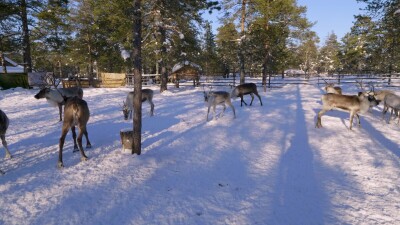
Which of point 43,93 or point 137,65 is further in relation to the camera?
point 43,93

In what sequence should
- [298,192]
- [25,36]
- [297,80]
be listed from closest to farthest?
[298,192] < [25,36] < [297,80]

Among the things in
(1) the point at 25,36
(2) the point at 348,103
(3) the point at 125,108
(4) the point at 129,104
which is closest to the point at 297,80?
(2) the point at 348,103

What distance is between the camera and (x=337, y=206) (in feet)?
14.5

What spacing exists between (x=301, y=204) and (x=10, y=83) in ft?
89.4

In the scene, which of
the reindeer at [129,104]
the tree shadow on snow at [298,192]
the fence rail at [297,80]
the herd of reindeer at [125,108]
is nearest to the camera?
the tree shadow on snow at [298,192]

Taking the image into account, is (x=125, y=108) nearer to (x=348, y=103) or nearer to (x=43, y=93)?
(x=43, y=93)

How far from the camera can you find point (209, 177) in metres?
5.61

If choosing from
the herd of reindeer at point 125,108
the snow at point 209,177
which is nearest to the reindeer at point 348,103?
the herd of reindeer at point 125,108

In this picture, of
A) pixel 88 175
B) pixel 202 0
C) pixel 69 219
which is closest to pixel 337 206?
pixel 69 219

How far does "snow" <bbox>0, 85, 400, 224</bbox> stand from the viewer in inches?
163

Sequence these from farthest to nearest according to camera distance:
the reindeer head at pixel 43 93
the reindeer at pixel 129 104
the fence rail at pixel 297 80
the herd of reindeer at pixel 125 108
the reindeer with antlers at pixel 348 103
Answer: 1. the fence rail at pixel 297 80
2. the reindeer at pixel 129 104
3. the reindeer head at pixel 43 93
4. the reindeer with antlers at pixel 348 103
5. the herd of reindeer at pixel 125 108

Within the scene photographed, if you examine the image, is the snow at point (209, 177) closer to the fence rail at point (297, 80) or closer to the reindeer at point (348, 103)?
the reindeer at point (348, 103)

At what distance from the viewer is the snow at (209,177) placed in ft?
13.6

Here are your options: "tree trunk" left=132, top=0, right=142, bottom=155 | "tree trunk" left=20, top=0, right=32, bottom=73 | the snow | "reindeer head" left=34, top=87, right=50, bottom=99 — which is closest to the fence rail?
"tree trunk" left=20, top=0, right=32, bottom=73
